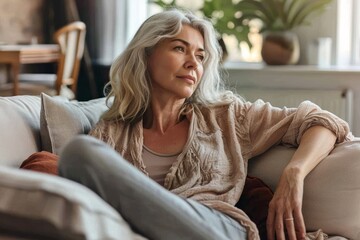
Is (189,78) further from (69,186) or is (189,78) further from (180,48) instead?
(69,186)

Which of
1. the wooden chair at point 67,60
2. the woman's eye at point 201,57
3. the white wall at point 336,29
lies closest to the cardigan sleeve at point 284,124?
the woman's eye at point 201,57

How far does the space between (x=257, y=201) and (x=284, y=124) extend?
0.25 m

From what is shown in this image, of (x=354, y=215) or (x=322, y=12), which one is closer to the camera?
(x=354, y=215)

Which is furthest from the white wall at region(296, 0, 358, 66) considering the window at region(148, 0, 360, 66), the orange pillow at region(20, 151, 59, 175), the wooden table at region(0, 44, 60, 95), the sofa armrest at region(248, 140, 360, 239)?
the orange pillow at region(20, 151, 59, 175)

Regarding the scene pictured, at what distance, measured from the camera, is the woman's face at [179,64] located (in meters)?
2.09

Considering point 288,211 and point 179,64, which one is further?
point 179,64

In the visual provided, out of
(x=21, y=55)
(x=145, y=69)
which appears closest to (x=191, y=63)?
(x=145, y=69)

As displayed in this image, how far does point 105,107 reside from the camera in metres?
2.32

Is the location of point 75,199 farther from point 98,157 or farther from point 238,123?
point 238,123

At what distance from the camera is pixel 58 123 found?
6.59ft

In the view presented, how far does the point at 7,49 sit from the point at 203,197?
268 cm

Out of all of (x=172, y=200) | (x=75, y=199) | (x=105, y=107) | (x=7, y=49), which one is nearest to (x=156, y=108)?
(x=105, y=107)

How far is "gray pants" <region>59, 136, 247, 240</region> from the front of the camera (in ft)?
4.05

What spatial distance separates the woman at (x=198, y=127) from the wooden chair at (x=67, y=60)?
2.50 m
